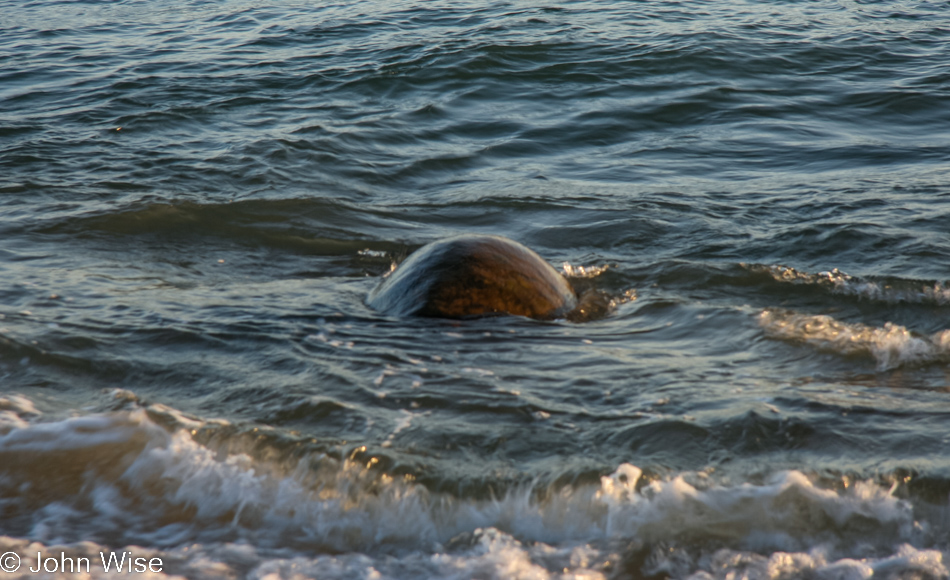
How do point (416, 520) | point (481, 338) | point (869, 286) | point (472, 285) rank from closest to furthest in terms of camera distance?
point (416, 520), point (481, 338), point (472, 285), point (869, 286)

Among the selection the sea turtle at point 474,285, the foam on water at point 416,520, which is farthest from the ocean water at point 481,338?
the sea turtle at point 474,285

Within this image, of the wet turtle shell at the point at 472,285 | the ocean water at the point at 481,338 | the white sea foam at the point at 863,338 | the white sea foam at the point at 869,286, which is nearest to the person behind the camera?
the ocean water at the point at 481,338

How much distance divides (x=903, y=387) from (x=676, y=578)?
1.74m

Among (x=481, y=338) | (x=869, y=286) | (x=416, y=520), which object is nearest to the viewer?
(x=416, y=520)

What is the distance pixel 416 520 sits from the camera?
10.5 feet

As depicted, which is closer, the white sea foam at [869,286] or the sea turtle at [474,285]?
the sea turtle at [474,285]

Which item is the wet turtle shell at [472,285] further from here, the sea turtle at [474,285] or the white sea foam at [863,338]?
the white sea foam at [863,338]

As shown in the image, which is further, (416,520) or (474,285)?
(474,285)

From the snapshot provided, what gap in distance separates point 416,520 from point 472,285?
1.72 metres

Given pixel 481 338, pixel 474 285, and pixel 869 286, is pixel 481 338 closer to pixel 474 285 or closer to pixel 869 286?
pixel 474 285

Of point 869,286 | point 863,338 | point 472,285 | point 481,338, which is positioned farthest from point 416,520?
point 869,286

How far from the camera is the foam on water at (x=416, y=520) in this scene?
293 cm

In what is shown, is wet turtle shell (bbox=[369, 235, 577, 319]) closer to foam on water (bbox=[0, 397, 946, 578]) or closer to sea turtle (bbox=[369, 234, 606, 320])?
sea turtle (bbox=[369, 234, 606, 320])

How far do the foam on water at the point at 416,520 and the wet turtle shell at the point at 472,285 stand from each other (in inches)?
54.8
